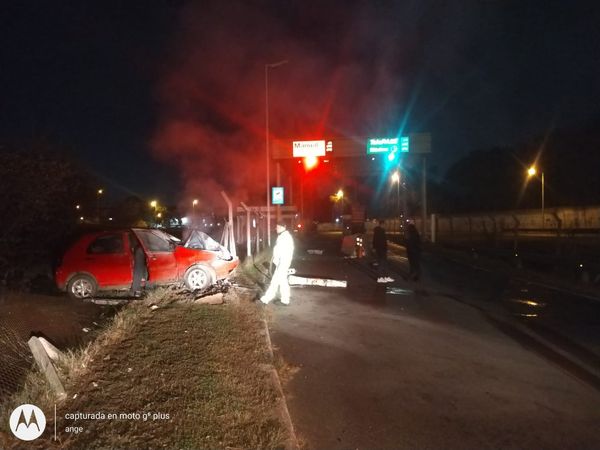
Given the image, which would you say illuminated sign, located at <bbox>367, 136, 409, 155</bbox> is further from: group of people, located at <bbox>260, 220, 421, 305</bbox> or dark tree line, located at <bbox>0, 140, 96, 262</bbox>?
dark tree line, located at <bbox>0, 140, 96, 262</bbox>

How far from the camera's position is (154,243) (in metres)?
10.2

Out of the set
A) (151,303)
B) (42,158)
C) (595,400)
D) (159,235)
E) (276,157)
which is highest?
(276,157)

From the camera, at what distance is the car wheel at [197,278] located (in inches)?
407

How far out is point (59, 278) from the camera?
9586 millimetres

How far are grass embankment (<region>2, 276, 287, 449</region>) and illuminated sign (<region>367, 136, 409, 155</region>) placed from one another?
26.4m

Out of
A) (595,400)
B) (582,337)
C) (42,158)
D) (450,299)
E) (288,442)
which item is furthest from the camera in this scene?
(450,299)

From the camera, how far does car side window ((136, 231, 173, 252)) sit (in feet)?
32.6

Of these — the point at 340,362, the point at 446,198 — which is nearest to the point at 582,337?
the point at 340,362

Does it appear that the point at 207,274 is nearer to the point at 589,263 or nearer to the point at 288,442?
the point at 288,442

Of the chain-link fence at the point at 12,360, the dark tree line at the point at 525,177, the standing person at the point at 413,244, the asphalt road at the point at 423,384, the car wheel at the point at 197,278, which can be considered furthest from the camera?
the dark tree line at the point at 525,177

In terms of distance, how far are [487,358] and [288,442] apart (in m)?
3.77

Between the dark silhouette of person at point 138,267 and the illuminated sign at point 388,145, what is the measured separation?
24.1m

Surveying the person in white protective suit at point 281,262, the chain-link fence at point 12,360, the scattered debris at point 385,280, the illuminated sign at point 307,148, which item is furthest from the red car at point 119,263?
the illuminated sign at point 307,148

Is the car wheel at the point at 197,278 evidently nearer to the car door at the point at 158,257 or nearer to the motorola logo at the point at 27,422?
the car door at the point at 158,257
